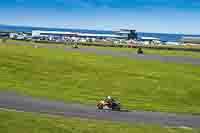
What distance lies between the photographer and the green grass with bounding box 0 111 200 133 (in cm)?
2844

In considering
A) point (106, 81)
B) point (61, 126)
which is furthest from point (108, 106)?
point (106, 81)

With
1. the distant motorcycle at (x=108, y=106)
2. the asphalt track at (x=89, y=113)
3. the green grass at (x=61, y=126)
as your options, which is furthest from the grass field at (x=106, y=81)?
the green grass at (x=61, y=126)

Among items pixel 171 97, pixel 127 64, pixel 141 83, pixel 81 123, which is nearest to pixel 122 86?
pixel 141 83

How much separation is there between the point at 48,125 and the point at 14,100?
566 inches

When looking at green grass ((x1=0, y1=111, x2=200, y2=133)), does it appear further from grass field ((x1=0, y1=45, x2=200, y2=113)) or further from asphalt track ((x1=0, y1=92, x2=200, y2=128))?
grass field ((x1=0, y1=45, x2=200, y2=113))

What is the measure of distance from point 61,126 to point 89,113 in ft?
30.7

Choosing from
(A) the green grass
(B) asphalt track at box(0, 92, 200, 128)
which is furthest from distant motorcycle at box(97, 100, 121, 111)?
(A) the green grass

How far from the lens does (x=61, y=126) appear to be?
30.3m

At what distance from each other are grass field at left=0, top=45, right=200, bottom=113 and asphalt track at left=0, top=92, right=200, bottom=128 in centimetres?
326

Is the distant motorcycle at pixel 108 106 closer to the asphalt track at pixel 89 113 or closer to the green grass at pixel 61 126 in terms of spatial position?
the asphalt track at pixel 89 113

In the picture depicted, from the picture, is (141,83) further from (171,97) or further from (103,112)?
(103,112)

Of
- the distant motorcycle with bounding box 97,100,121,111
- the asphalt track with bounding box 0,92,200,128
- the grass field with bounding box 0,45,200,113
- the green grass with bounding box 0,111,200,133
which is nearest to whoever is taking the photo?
the green grass with bounding box 0,111,200,133

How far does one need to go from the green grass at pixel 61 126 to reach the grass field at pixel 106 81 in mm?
11663

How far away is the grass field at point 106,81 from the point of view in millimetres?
49875
